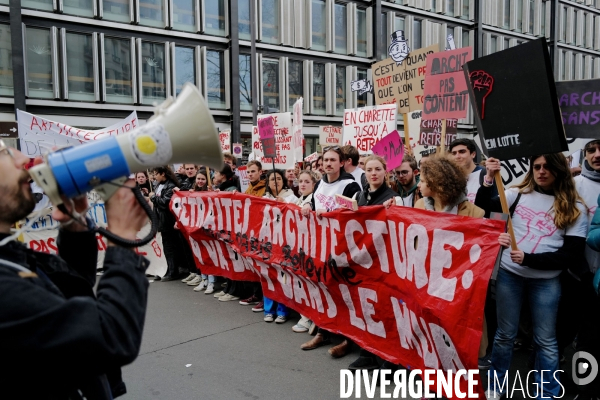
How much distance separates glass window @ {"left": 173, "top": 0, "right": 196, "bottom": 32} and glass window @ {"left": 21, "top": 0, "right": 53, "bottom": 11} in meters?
5.21

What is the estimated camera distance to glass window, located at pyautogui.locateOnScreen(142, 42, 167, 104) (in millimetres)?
21391

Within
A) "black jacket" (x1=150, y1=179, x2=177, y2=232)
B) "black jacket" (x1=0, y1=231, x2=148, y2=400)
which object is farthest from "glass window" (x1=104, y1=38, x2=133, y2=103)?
"black jacket" (x1=0, y1=231, x2=148, y2=400)

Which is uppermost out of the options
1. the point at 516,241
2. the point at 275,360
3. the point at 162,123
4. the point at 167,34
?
the point at 167,34

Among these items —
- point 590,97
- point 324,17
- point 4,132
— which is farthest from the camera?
point 324,17

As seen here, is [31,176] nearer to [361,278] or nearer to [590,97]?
[361,278]

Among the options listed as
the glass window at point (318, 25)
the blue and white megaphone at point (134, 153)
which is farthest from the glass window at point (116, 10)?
the blue and white megaphone at point (134, 153)

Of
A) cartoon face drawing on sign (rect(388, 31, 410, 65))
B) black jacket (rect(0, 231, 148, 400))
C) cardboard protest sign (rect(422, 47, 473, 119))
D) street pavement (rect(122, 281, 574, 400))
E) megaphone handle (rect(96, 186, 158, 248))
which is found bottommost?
street pavement (rect(122, 281, 574, 400))

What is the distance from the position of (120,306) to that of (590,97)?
4.04 metres

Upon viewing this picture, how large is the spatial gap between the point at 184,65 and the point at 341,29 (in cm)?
983

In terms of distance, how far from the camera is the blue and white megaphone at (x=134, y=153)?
4.26 ft

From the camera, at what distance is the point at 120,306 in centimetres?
123

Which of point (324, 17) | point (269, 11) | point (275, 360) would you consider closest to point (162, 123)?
point (275, 360)

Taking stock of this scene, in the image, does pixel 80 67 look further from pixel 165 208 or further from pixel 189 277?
pixel 189 277

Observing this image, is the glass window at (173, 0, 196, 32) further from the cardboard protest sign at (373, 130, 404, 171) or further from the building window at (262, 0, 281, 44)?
the cardboard protest sign at (373, 130, 404, 171)
